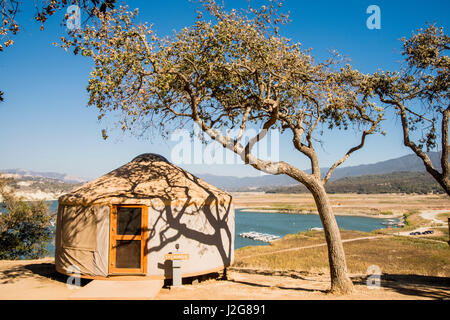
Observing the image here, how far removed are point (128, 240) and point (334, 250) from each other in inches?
149

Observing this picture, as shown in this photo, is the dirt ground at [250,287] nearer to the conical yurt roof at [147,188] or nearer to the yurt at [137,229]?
the yurt at [137,229]

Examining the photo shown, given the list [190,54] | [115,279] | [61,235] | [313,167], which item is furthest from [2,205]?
[313,167]

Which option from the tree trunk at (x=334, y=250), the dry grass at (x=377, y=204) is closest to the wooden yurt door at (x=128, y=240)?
the tree trunk at (x=334, y=250)

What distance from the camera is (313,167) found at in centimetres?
649

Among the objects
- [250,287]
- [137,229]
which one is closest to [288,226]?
[250,287]

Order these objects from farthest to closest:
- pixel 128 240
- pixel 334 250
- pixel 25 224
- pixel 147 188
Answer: pixel 25 224 → pixel 147 188 → pixel 128 240 → pixel 334 250

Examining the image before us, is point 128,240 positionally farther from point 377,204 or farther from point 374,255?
point 377,204

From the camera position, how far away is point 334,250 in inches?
234

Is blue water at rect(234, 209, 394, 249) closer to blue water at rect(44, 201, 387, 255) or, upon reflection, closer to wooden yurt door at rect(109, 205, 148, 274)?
blue water at rect(44, 201, 387, 255)

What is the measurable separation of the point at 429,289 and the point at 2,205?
15.9m

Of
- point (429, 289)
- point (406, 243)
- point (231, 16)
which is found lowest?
point (406, 243)

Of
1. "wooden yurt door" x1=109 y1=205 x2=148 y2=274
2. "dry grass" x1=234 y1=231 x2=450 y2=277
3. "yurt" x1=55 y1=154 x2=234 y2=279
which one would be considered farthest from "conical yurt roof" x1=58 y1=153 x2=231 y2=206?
"dry grass" x1=234 y1=231 x2=450 y2=277
